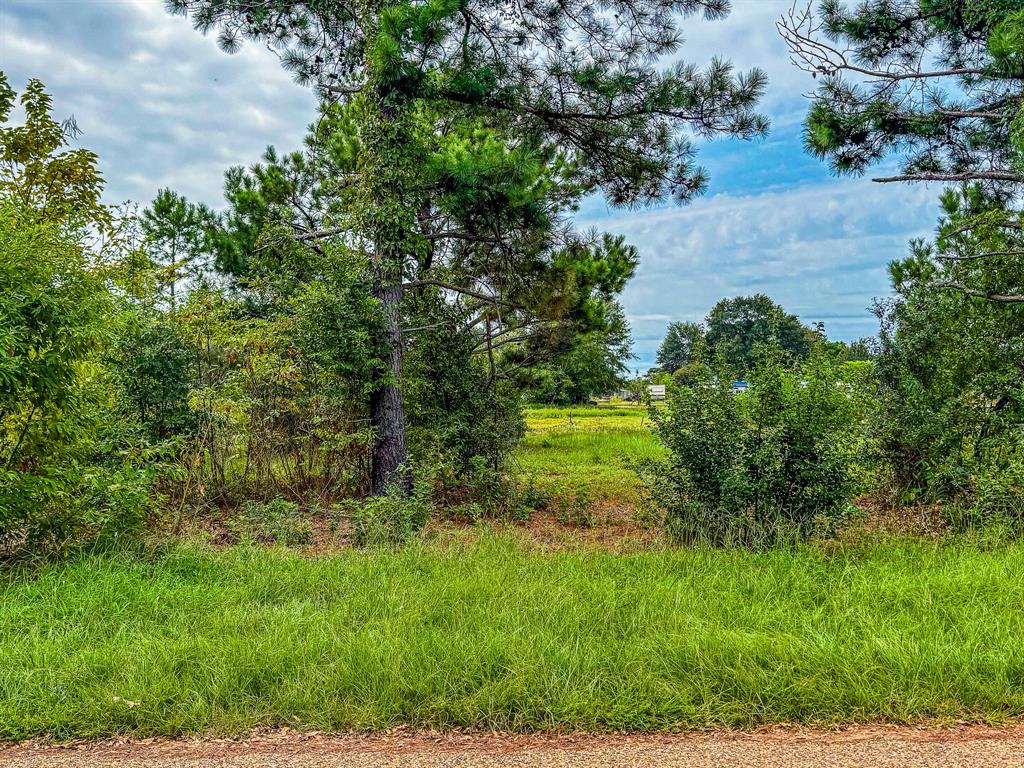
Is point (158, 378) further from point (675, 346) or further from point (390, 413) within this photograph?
point (675, 346)

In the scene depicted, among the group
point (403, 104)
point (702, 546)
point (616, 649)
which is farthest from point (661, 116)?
point (616, 649)

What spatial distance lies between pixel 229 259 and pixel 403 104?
183 inches

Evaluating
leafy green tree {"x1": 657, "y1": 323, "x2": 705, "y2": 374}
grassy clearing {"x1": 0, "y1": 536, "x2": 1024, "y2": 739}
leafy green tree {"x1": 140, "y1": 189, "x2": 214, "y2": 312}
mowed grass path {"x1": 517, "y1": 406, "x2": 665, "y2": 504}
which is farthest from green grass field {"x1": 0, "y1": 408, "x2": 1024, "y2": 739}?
leafy green tree {"x1": 657, "y1": 323, "x2": 705, "y2": 374}

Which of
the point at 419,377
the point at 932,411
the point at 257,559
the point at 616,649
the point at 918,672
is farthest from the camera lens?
the point at 419,377

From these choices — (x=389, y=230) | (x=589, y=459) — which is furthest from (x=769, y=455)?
(x=589, y=459)

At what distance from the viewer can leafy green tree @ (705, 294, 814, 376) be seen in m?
5.41

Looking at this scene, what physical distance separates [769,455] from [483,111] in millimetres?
5327

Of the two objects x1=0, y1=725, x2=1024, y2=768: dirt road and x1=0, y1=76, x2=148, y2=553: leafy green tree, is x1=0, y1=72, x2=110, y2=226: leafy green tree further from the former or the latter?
x1=0, y1=725, x2=1024, y2=768: dirt road

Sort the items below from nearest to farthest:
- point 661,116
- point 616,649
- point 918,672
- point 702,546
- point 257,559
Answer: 1. point 918,672
2. point 616,649
3. point 257,559
4. point 702,546
5. point 661,116

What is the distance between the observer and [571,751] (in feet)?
7.67

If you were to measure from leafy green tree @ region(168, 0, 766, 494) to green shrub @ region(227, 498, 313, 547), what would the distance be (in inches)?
49.6

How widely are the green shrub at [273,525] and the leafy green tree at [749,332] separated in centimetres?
455

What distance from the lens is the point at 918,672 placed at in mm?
2744

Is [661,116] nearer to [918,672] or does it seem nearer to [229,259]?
[918,672]
